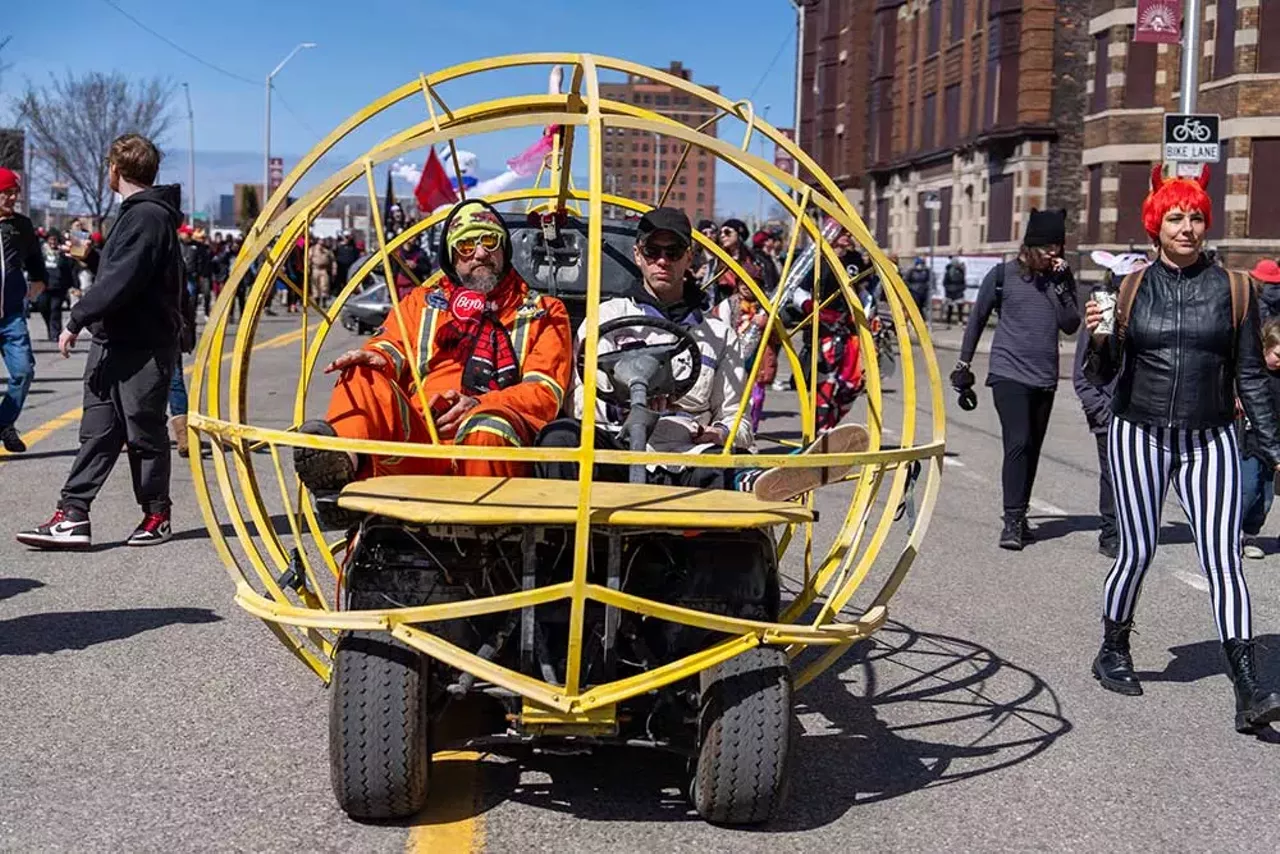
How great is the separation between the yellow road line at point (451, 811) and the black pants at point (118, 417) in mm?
3788

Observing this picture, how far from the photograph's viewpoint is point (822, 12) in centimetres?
7131

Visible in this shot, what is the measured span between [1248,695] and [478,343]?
297 cm

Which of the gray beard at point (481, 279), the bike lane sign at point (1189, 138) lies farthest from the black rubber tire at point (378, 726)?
the bike lane sign at point (1189, 138)

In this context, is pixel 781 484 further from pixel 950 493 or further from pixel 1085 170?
pixel 1085 170

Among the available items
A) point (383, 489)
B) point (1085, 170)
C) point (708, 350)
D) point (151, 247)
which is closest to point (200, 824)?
point (383, 489)

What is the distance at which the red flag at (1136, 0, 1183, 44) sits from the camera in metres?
19.8

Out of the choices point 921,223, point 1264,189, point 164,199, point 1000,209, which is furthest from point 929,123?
point 164,199

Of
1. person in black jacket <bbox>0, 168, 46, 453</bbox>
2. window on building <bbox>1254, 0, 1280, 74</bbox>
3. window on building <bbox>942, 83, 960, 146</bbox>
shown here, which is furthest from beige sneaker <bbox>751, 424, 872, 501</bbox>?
window on building <bbox>942, 83, 960, 146</bbox>

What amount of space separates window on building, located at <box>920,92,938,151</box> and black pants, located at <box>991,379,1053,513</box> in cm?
4529

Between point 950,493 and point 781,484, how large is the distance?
7.02 metres

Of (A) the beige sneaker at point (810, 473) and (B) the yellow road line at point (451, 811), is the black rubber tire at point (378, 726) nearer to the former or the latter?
(B) the yellow road line at point (451, 811)

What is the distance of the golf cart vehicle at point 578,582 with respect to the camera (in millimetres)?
4098

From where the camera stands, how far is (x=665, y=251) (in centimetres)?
578

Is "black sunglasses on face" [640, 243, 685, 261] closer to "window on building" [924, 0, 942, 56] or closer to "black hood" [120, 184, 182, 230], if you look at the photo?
"black hood" [120, 184, 182, 230]
